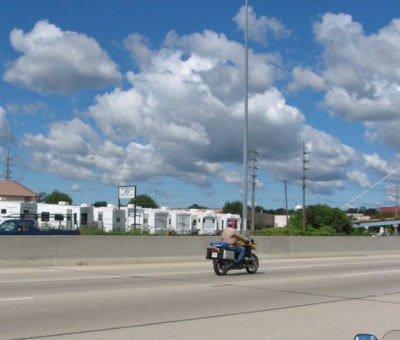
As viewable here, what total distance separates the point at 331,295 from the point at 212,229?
155 ft

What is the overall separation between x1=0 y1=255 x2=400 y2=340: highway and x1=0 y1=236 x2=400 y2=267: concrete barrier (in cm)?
128

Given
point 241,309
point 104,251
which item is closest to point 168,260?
point 104,251

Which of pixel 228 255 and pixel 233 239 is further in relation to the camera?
pixel 233 239

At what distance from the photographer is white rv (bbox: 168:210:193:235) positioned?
55.5 meters

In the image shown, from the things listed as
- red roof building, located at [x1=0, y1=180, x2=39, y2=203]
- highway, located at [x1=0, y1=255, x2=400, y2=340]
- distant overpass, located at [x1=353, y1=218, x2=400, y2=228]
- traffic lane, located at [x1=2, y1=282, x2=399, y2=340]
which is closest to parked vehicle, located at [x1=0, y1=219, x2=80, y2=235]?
highway, located at [x1=0, y1=255, x2=400, y2=340]

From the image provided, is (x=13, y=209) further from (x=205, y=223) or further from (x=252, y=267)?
(x=252, y=267)

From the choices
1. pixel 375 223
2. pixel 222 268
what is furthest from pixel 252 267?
pixel 375 223

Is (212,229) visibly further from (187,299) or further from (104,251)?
(187,299)

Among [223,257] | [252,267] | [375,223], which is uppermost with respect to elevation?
[375,223]

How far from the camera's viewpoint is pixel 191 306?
10.0m

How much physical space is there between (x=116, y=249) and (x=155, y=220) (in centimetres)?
3368

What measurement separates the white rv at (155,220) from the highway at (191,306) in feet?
119

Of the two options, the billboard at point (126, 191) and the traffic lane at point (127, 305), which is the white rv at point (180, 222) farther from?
the traffic lane at point (127, 305)

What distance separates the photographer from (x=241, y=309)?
9.78m
